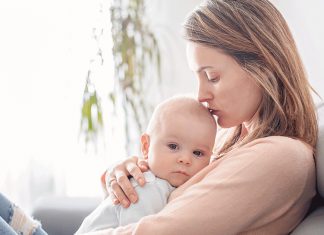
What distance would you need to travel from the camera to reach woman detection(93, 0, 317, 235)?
4.05ft

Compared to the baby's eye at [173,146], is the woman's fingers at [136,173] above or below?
below

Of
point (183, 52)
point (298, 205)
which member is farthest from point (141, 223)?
point (183, 52)

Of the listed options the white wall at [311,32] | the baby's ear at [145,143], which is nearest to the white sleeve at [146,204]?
the baby's ear at [145,143]

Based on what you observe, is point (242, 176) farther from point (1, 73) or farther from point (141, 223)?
point (1, 73)

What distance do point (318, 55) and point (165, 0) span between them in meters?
1.15

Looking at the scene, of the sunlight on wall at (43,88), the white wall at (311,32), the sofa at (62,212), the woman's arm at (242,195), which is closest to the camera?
the woman's arm at (242,195)

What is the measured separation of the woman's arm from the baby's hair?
170 mm

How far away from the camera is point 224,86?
1.44 meters

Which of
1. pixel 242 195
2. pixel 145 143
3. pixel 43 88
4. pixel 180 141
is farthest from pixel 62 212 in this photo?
pixel 43 88

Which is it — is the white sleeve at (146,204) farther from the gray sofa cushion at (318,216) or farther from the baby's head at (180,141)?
the gray sofa cushion at (318,216)

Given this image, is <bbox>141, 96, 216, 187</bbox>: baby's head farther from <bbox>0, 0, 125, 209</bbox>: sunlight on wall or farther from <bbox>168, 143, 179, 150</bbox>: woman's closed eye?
<bbox>0, 0, 125, 209</bbox>: sunlight on wall

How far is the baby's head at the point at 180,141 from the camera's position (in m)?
1.39

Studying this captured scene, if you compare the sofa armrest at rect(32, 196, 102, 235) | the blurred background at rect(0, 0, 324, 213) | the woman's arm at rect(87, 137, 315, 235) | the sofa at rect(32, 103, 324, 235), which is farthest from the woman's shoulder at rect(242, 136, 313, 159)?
the blurred background at rect(0, 0, 324, 213)

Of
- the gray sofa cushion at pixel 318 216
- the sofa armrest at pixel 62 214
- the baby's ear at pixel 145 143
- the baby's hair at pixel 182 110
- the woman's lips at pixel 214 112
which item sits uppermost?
the baby's hair at pixel 182 110
